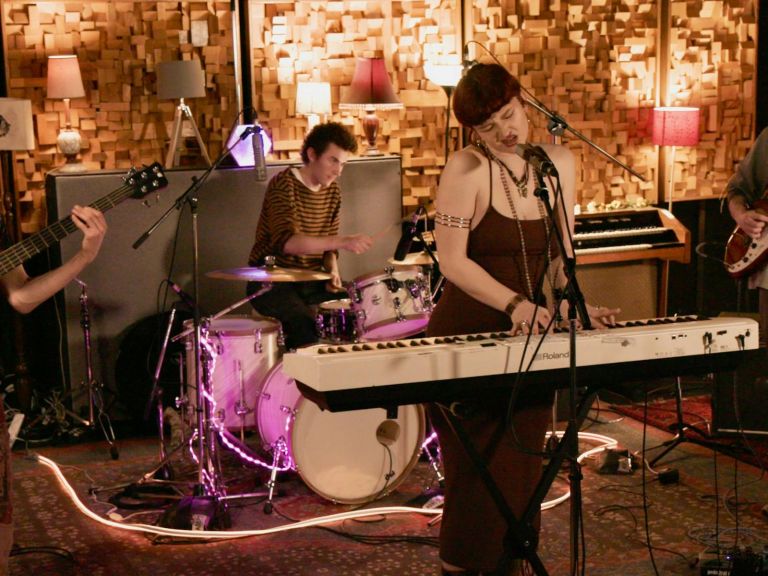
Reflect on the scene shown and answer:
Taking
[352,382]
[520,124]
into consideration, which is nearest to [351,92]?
[520,124]

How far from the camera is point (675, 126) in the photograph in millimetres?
7719

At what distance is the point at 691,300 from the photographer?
8375mm

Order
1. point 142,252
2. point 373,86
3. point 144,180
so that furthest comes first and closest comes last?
point 373,86
point 142,252
point 144,180

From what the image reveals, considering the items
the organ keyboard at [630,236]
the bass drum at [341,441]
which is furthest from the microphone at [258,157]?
the organ keyboard at [630,236]

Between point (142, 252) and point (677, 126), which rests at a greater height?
point (677, 126)

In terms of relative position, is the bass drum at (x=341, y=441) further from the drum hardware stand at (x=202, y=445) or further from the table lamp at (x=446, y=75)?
the table lamp at (x=446, y=75)

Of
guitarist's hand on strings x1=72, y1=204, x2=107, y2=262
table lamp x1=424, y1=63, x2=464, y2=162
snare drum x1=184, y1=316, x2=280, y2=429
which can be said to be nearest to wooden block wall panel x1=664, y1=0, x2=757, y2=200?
table lamp x1=424, y1=63, x2=464, y2=162

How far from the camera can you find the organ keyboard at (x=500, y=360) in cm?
285

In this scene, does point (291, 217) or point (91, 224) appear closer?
point (91, 224)

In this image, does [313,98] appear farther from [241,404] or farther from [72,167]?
[241,404]

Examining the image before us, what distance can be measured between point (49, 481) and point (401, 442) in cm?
193

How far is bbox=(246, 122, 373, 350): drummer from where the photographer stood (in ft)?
18.8

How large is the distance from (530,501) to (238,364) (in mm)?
2450

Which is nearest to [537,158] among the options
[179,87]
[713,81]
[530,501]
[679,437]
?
[530,501]
